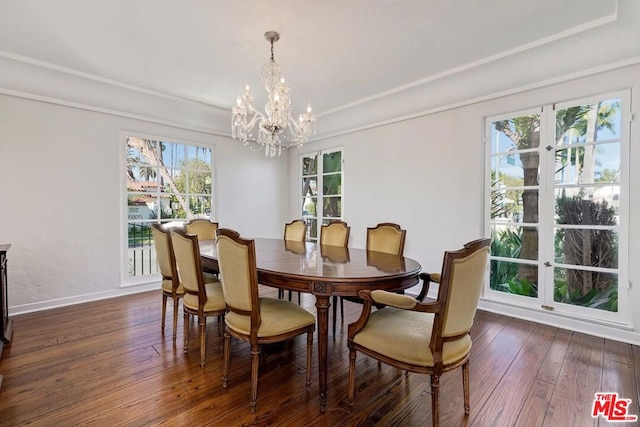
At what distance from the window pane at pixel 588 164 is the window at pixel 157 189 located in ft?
15.5

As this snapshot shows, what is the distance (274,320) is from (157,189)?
341cm

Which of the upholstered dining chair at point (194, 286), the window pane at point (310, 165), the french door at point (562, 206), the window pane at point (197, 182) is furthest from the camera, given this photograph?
the window pane at point (310, 165)

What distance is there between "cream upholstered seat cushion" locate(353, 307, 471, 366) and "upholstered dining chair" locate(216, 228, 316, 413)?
430 millimetres

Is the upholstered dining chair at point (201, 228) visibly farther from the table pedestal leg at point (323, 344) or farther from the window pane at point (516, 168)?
the window pane at point (516, 168)

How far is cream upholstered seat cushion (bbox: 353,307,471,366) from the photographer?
152cm

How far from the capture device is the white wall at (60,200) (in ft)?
10.7

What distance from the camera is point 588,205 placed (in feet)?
9.29

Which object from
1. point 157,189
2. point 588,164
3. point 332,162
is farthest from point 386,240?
point 157,189

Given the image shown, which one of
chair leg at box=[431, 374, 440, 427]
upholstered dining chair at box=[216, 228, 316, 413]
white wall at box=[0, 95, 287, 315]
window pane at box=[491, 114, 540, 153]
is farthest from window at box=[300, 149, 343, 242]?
chair leg at box=[431, 374, 440, 427]

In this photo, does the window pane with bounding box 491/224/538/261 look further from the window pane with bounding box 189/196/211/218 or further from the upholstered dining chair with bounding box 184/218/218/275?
the window pane with bounding box 189/196/211/218

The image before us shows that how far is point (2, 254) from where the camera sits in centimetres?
254

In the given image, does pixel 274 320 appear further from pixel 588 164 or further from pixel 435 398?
pixel 588 164

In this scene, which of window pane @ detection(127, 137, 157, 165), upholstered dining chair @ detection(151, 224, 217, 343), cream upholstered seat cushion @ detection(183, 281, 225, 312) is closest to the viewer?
cream upholstered seat cushion @ detection(183, 281, 225, 312)

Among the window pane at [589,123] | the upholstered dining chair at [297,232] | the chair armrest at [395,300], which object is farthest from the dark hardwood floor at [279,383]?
the window pane at [589,123]
